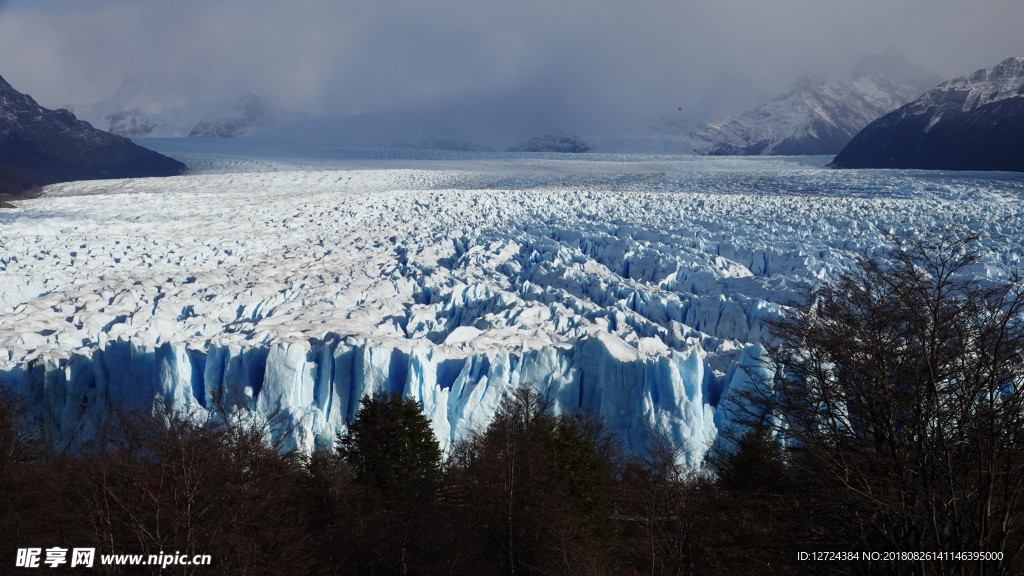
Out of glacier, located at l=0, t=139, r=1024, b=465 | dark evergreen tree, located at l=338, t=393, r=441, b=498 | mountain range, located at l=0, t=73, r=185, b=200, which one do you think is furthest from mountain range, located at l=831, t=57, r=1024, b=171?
mountain range, located at l=0, t=73, r=185, b=200

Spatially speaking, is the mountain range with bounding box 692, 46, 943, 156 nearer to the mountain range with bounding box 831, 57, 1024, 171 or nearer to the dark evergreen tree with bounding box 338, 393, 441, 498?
the mountain range with bounding box 831, 57, 1024, 171

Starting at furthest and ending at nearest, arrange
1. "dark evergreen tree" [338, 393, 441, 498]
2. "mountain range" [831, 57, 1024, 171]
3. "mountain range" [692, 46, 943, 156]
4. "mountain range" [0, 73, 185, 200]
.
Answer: "mountain range" [692, 46, 943, 156] < "mountain range" [0, 73, 185, 200] < "mountain range" [831, 57, 1024, 171] < "dark evergreen tree" [338, 393, 441, 498]

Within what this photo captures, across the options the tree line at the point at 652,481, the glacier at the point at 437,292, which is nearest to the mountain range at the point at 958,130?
the glacier at the point at 437,292

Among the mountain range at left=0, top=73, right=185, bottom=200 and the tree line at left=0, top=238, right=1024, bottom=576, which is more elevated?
the mountain range at left=0, top=73, right=185, bottom=200

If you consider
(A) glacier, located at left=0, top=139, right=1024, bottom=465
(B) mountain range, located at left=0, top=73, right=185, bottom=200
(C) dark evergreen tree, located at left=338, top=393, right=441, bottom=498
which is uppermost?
(B) mountain range, located at left=0, top=73, right=185, bottom=200

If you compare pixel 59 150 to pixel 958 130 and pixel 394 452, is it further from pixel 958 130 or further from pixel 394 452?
pixel 958 130

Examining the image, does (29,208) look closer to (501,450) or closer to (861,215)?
(501,450)

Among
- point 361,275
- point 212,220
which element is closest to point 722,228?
point 361,275
